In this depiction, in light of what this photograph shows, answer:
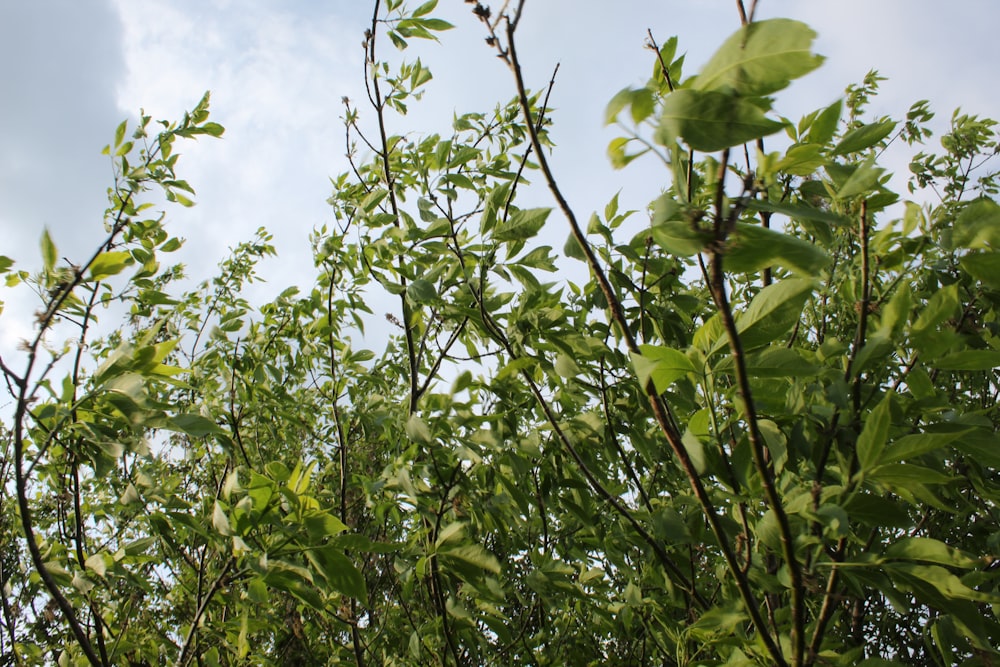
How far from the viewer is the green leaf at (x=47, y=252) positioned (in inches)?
71.9

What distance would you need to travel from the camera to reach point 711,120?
0.65 m

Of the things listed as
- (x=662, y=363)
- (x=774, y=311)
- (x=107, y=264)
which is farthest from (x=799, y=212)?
(x=107, y=264)

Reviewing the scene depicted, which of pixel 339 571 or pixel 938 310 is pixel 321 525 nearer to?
pixel 339 571

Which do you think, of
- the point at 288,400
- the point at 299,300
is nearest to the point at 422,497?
the point at 288,400

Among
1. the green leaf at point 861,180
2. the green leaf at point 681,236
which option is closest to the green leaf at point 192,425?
the green leaf at point 681,236

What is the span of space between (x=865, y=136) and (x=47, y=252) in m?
2.13

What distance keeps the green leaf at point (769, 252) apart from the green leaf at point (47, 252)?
1946 mm

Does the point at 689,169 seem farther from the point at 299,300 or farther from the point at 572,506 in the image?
the point at 299,300

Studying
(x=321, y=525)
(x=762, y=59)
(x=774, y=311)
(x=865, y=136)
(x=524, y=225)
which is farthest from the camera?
(x=524, y=225)

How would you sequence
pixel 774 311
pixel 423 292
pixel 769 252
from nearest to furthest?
pixel 769 252
pixel 774 311
pixel 423 292

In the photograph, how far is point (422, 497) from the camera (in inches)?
78.8

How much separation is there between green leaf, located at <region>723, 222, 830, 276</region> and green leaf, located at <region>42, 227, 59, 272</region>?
195 centimetres

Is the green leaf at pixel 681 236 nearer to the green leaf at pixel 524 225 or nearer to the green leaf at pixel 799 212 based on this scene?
the green leaf at pixel 799 212

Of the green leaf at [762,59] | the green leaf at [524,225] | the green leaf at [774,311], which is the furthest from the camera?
the green leaf at [524,225]
